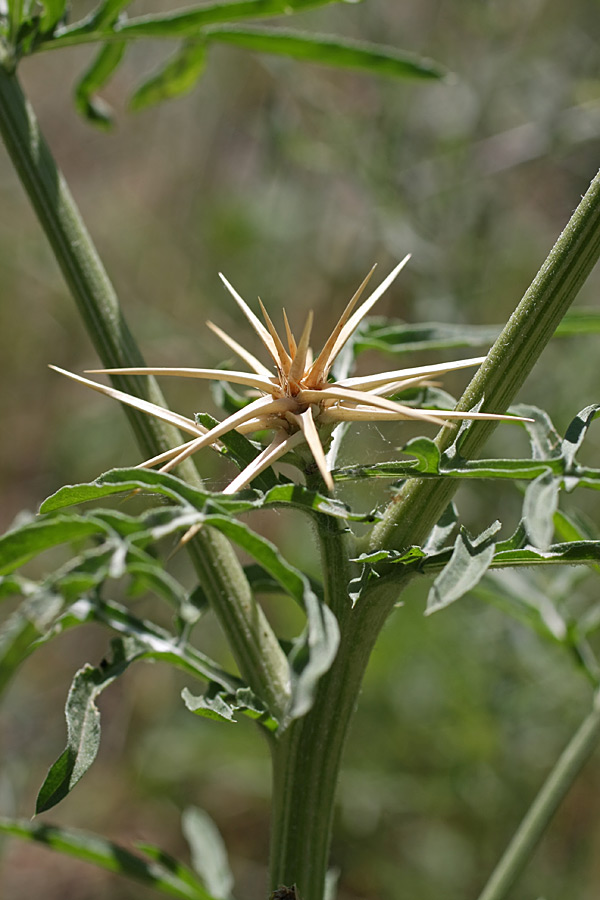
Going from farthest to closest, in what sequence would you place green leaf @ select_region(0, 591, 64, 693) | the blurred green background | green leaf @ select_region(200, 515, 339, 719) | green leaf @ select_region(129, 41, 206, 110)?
the blurred green background < green leaf @ select_region(129, 41, 206, 110) < green leaf @ select_region(0, 591, 64, 693) < green leaf @ select_region(200, 515, 339, 719)

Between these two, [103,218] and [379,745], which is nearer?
[379,745]

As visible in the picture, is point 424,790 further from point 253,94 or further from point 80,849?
point 253,94

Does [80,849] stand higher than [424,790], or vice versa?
[80,849]

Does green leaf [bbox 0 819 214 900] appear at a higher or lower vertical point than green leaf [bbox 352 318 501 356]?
lower

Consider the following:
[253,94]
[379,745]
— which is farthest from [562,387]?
[253,94]

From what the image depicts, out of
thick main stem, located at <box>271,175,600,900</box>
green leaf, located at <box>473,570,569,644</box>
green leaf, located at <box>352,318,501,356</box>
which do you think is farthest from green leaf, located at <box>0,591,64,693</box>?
green leaf, located at <box>473,570,569,644</box>

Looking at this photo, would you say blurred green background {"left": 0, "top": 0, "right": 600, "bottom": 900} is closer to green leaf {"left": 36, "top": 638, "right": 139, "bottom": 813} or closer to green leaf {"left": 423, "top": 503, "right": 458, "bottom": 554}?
green leaf {"left": 36, "top": 638, "right": 139, "bottom": 813}

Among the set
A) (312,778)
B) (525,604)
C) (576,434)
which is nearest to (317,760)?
(312,778)
